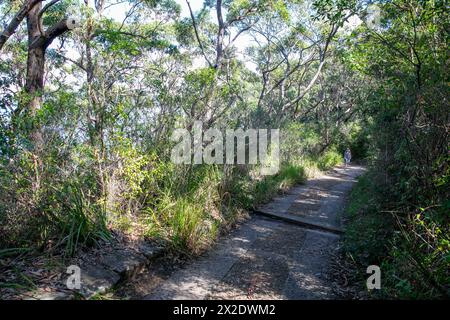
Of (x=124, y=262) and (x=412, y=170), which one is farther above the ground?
(x=412, y=170)

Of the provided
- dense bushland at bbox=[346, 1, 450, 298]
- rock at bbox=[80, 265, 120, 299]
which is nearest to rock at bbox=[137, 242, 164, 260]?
rock at bbox=[80, 265, 120, 299]

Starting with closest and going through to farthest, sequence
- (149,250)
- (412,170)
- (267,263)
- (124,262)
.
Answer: (124,262) < (149,250) < (412,170) < (267,263)

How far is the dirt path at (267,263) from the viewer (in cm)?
322

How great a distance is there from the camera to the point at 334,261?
13.6ft

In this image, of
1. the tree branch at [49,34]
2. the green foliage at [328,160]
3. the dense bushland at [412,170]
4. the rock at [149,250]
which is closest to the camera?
the dense bushland at [412,170]

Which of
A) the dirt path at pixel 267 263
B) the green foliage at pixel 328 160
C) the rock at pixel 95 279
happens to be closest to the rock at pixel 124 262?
the rock at pixel 95 279

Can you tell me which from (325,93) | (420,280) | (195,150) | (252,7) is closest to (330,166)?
(325,93)

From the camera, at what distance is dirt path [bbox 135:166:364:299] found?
3223mm

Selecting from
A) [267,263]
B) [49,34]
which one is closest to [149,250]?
[267,263]

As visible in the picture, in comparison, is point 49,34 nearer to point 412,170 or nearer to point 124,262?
point 124,262

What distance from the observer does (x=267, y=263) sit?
3.99 metres

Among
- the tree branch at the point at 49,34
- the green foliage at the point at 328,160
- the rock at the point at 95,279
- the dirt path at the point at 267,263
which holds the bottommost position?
the dirt path at the point at 267,263

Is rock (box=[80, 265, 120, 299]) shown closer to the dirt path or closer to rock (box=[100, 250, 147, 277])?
rock (box=[100, 250, 147, 277])

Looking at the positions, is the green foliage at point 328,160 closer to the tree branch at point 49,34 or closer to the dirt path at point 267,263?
the dirt path at point 267,263
